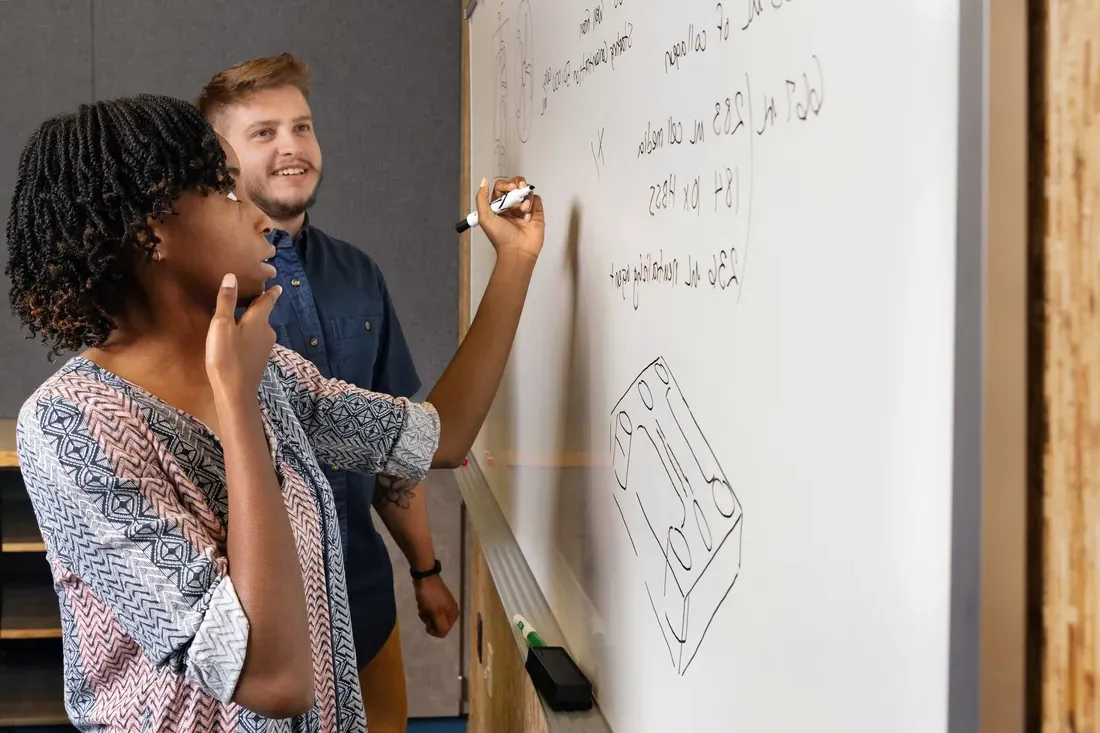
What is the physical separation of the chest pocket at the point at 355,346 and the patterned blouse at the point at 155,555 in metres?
0.41

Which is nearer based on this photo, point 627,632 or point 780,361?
point 780,361

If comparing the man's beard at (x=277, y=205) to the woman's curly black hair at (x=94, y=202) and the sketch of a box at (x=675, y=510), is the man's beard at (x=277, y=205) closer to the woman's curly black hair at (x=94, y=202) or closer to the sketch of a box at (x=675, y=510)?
the woman's curly black hair at (x=94, y=202)

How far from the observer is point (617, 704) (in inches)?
32.4

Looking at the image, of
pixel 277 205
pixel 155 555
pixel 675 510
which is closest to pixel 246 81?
pixel 277 205

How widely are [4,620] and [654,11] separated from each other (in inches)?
97.2

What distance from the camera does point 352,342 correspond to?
1.56 m

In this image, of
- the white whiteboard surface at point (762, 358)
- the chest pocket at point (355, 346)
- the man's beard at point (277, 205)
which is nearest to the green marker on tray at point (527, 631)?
the white whiteboard surface at point (762, 358)

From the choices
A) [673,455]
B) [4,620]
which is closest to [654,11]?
[673,455]

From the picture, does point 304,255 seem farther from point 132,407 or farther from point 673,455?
point 673,455

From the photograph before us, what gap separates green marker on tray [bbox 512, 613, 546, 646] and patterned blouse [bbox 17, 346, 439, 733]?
7.5 inches

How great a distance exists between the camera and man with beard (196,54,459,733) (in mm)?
1519

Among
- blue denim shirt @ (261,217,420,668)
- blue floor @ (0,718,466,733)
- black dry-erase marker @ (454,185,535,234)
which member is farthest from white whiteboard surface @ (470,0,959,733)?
blue floor @ (0,718,466,733)

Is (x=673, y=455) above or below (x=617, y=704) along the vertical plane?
above

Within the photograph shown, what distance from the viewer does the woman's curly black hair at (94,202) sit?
32.9 inches
